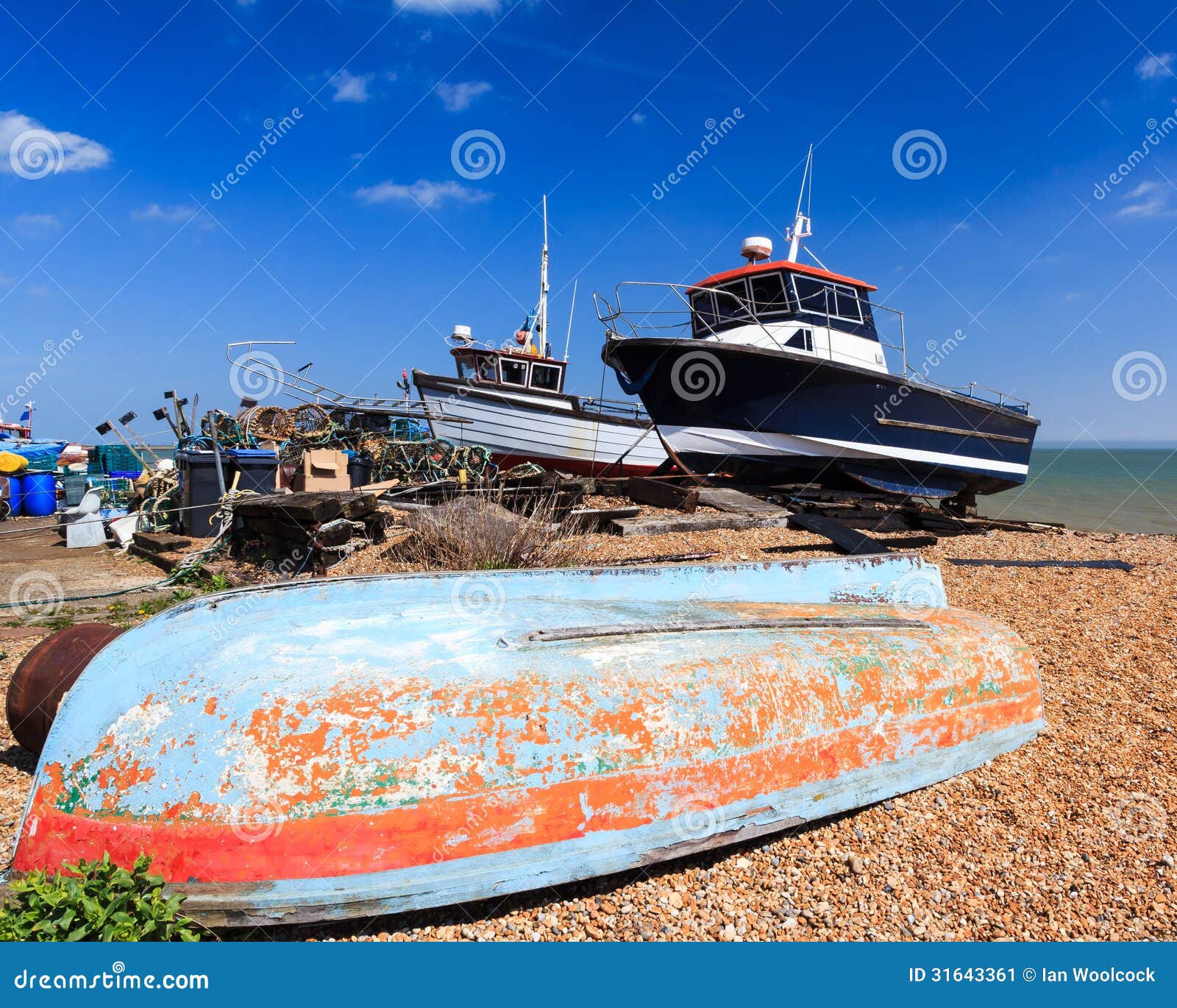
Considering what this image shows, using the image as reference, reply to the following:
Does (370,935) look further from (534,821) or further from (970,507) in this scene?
(970,507)

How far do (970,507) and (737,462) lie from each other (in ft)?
17.2

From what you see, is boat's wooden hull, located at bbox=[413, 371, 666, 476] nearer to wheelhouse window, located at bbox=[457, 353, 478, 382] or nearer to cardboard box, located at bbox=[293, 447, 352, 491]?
wheelhouse window, located at bbox=[457, 353, 478, 382]

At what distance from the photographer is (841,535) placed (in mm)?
8391

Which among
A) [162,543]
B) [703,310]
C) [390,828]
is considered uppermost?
[703,310]

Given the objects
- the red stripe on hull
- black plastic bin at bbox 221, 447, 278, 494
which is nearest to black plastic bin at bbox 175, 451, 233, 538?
black plastic bin at bbox 221, 447, 278, 494

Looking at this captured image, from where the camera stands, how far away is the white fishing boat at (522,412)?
16.8 meters

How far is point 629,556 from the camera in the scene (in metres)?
7.88

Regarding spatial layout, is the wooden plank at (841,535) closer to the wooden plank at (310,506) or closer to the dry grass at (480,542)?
the dry grass at (480,542)

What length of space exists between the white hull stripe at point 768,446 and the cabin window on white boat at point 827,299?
2734 millimetres

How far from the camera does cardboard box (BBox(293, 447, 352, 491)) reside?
10086mm

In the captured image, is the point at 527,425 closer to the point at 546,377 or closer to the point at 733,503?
the point at 546,377

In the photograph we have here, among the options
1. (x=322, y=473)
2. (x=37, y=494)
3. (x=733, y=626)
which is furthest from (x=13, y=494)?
(x=733, y=626)

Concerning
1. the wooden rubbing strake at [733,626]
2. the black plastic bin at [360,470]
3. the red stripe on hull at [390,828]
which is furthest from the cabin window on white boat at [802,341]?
the red stripe on hull at [390,828]

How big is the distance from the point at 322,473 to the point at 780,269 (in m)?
9.28
